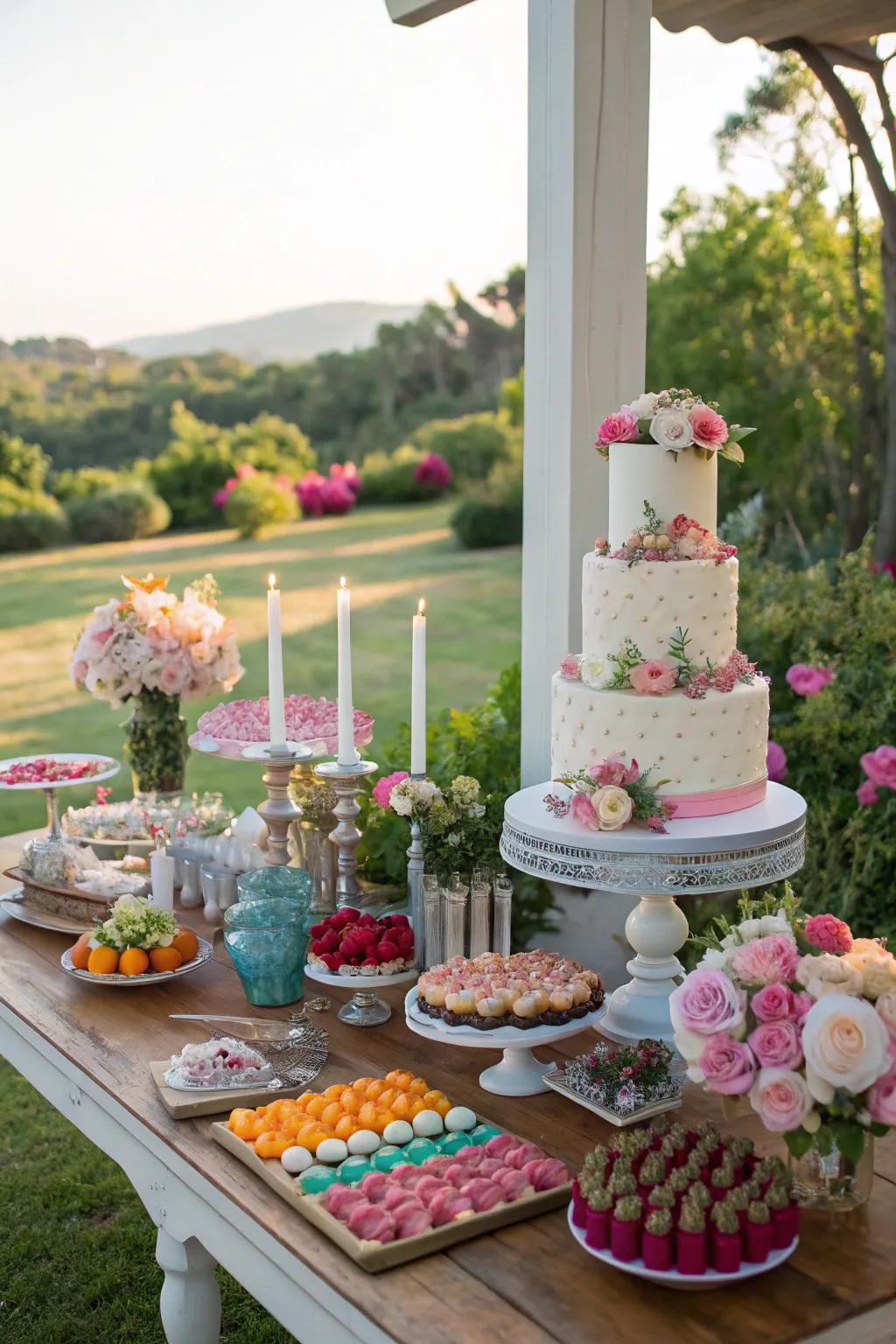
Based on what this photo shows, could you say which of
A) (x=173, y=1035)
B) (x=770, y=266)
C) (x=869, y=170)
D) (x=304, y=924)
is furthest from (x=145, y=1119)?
(x=770, y=266)

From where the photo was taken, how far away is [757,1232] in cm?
162

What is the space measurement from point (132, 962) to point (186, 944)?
127mm

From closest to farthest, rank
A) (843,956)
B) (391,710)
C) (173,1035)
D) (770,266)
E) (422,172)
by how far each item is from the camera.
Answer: (843,956), (173,1035), (770,266), (422,172), (391,710)

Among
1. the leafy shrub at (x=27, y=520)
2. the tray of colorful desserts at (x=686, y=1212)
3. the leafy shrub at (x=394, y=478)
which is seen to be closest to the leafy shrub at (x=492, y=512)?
the leafy shrub at (x=394, y=478)

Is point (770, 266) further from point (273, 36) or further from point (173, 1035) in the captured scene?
point (173, 1035)

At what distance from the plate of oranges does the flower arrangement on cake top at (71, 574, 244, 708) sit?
726 mm

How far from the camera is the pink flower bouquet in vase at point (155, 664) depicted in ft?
10.8

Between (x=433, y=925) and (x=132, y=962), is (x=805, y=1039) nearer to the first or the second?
(x=433, y=925)

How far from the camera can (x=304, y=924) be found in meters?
2.58

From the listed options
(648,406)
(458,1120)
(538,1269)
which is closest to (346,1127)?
(458,1120)

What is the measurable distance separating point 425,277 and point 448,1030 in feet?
19.6

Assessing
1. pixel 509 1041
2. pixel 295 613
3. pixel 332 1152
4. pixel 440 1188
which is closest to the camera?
pixel 440 1188

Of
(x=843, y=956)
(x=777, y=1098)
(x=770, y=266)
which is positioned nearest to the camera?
(x=777, y=1098)

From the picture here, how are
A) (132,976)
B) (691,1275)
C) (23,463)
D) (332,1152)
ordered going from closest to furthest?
1. (691,1275)
2. (332,1152)
3. (132,976)
4. (23,463)
